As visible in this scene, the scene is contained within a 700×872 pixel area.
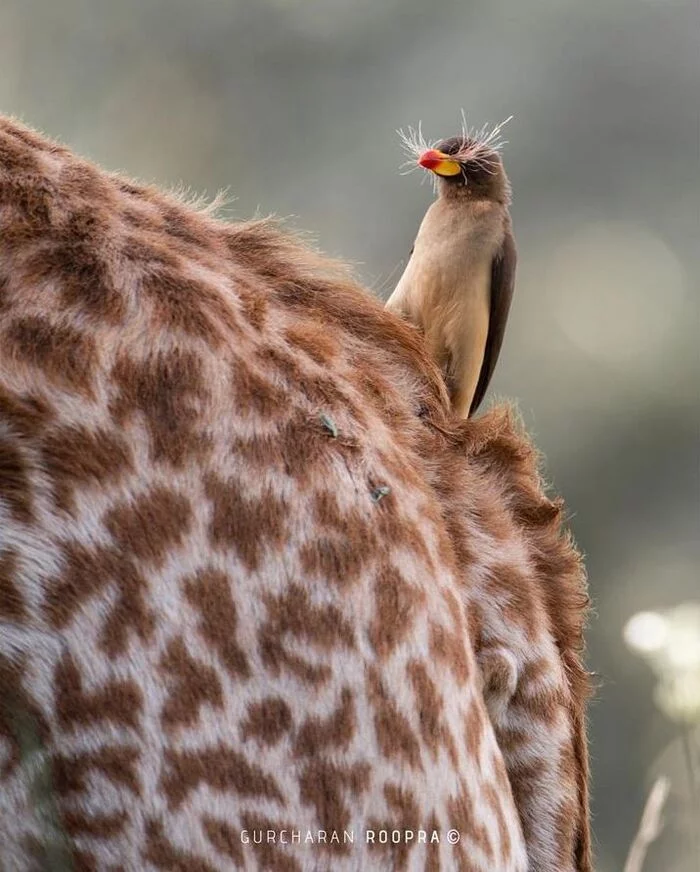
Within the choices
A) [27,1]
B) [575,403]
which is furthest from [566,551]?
[27,1]

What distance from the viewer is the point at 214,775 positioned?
3.46 feet

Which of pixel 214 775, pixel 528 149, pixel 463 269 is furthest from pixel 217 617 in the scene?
pixel 528 149

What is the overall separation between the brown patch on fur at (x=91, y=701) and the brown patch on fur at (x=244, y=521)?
0.14 m

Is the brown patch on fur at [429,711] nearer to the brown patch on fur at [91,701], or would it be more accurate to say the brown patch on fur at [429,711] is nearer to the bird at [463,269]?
the brown patch on fur at [91,701]

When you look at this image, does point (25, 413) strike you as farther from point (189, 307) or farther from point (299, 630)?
point (299, 630)

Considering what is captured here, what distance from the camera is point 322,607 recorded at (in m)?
1.09

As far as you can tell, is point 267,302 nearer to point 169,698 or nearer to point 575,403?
point 169,698

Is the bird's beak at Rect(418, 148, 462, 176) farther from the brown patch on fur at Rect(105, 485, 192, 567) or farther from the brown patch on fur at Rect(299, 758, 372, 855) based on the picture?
the brown patch on fur at Rect(299, 758, 372, 855)

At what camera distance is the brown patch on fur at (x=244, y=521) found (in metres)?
1.08

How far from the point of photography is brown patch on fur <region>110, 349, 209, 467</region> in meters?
1.08

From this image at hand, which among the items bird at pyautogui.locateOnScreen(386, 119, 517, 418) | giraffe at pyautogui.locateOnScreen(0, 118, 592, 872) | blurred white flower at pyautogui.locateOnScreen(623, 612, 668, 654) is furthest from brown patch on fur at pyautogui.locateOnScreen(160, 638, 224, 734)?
blurred white flower at pyautogui.locateOnScreen(623, 612, 668, 654)

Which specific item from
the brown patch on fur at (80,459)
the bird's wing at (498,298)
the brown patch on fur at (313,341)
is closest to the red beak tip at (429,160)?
the bird's wing at (498,298)

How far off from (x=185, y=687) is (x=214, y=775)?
0.08 m

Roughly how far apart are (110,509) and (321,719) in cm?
25
